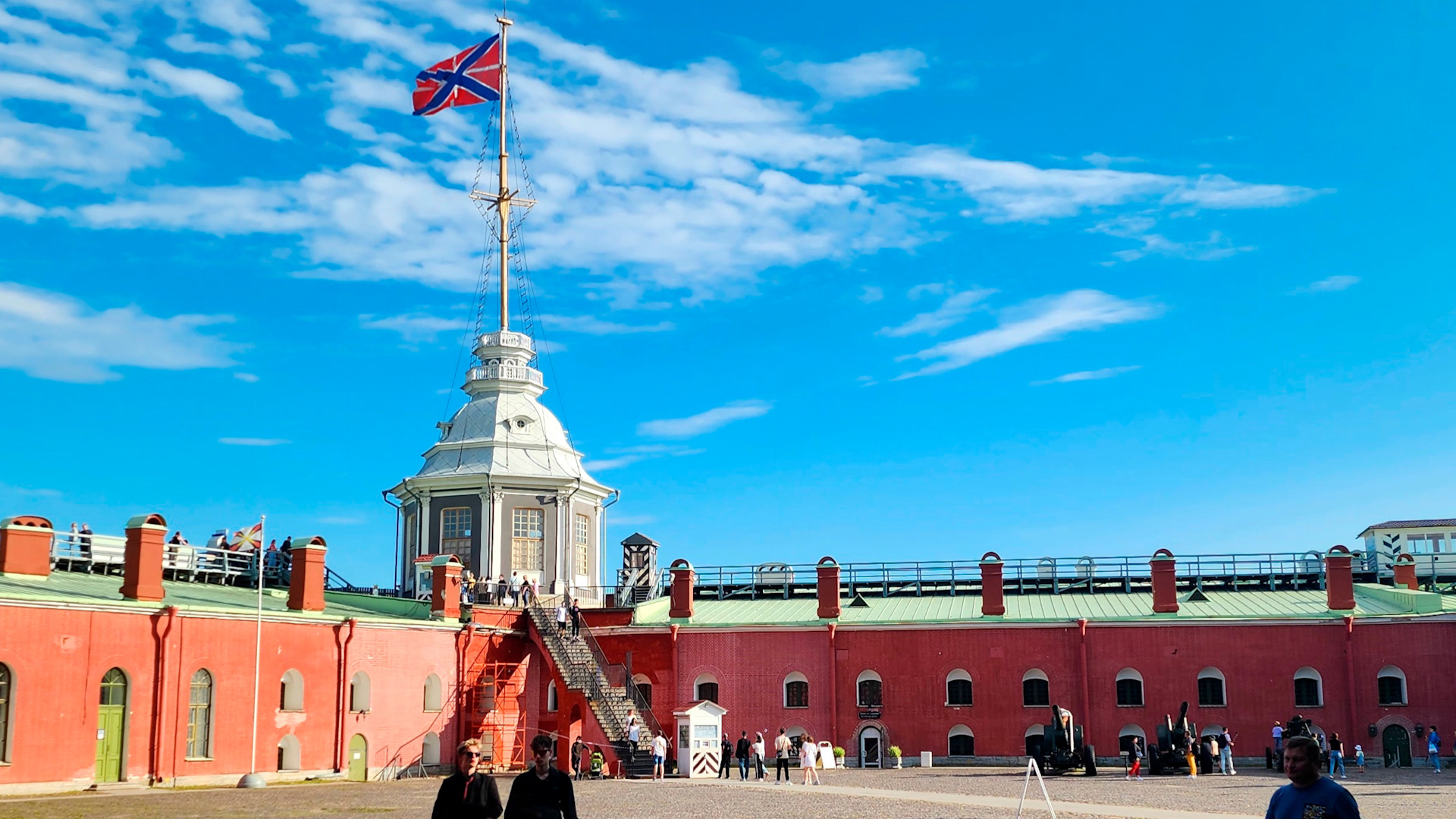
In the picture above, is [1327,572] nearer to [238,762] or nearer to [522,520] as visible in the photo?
[522,520]

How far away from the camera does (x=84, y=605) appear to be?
33.2 m

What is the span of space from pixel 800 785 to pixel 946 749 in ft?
38.0

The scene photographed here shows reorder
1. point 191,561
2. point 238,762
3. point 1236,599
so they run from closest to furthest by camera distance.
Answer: point 238,762 → point 191,561 → point 1236,599

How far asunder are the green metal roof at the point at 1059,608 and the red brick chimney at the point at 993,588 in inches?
16.0

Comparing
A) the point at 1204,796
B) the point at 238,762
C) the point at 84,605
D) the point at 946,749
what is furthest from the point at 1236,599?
the point at 84,605

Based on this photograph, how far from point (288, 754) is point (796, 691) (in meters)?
17.3

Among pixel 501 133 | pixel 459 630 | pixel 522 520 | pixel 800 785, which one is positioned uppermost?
pixel 501 133

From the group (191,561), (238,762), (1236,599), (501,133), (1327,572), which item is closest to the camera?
(238,762)

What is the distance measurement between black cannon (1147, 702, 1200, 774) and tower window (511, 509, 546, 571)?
2202 cm

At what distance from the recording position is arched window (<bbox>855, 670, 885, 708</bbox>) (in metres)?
47.3

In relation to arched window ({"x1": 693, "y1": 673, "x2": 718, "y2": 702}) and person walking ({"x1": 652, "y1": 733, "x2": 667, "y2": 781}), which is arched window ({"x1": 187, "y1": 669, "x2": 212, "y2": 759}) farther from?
arched window ({"x1": 693, "y1": 673, "x2": 718, "y2": 702})

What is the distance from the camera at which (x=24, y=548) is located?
35.4 meters

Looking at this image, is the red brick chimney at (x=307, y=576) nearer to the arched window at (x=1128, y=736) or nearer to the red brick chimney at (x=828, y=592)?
the red brick chimney at (x=828, y=592)

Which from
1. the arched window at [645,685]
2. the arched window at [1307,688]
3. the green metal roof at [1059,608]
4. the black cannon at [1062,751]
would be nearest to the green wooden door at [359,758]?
the arched window at [645,685]
